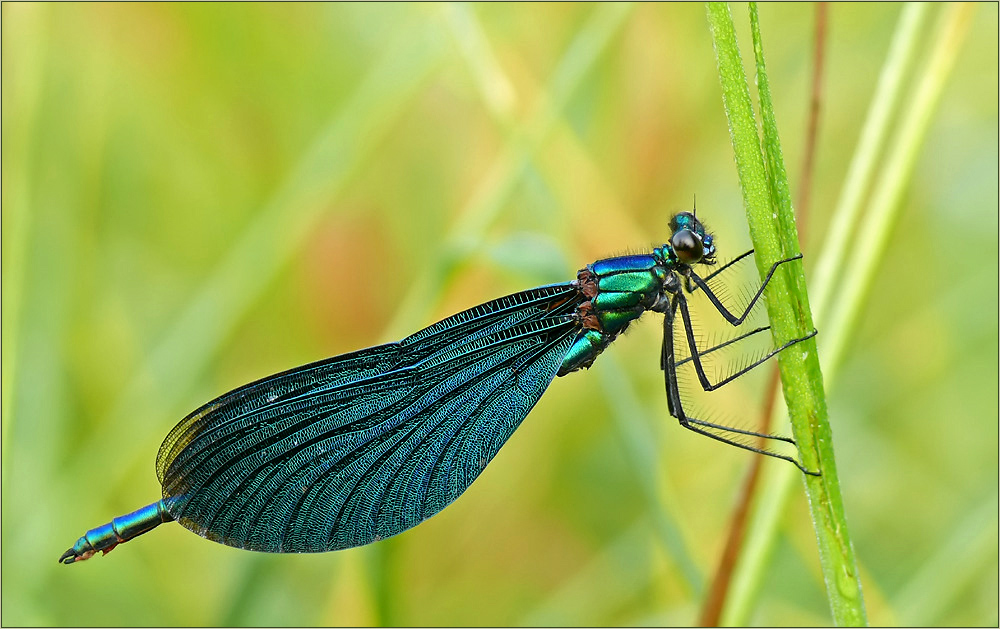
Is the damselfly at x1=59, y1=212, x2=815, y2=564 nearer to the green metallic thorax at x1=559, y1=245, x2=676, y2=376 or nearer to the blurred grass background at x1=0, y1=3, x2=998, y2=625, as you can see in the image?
the green metallic thorax at x1=559, y1=245, x2=676, y2=376

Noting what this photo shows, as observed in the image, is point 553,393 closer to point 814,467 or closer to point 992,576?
point 992,576

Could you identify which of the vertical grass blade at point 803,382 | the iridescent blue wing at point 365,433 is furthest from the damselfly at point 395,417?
the vertical grass blade at point 803,382

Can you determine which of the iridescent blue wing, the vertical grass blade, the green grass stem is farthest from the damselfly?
the vertical grass blade

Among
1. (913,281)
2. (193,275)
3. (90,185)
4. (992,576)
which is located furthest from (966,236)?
(90,185)

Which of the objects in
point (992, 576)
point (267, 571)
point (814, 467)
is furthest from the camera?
point (992, 576)

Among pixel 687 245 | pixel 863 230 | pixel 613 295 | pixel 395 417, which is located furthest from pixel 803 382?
pixel 395 417

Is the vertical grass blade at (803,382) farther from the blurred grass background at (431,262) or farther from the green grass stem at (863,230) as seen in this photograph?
the blurred grass background at (431,262)
